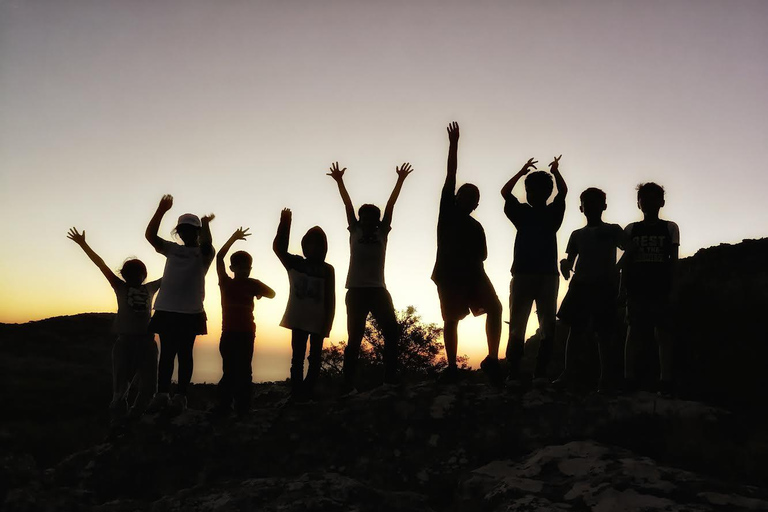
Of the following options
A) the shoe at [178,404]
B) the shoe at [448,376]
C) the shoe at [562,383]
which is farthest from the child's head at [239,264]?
the shoe at [562,383]

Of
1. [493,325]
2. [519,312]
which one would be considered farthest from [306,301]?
[519,312]

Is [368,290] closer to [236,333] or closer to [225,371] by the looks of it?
[236,333]

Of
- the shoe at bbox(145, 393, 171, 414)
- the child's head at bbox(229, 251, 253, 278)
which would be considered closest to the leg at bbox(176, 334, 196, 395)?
the shoe at bbox(145, 393, 171, 414)

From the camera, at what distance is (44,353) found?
22.3 m

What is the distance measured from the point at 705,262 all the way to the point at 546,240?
9379 millimetres

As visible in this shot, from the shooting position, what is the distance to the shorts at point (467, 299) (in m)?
6.75

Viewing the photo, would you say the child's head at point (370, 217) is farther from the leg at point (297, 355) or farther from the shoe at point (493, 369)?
the shoe at point (493, 369)

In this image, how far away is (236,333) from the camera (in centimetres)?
707

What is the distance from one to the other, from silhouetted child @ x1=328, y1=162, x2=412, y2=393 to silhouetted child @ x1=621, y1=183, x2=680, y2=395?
8.93 feet

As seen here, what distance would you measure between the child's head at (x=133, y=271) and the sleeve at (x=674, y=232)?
6.72m

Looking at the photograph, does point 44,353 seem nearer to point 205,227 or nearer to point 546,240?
point 205,227

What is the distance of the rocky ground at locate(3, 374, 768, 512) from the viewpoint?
4453 millimetres

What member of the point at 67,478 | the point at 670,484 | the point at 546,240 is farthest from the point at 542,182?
the point at 67,478

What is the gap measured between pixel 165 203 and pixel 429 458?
424 cm
